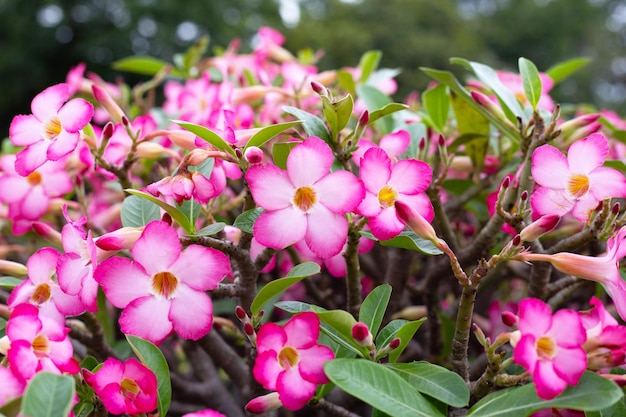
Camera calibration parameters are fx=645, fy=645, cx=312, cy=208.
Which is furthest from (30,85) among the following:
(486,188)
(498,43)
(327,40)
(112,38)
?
(498,43)

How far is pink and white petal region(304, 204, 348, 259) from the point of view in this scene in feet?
2.01

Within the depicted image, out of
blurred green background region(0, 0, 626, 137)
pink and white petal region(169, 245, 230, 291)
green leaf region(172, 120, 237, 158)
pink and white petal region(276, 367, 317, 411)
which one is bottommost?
blurred green background region(0, 0, 626, 137)

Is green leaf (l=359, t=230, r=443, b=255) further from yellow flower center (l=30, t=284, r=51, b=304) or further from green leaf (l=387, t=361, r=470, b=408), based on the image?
yellow flower center (l=30, t=284, r=51, b=304)

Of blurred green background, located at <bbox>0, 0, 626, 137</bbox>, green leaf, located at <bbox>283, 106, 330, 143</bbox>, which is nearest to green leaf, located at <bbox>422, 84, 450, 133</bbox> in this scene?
green leaf, located at <bbox>283, 106, 330, 143</bbox>

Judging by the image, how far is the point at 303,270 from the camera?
62 centimetres

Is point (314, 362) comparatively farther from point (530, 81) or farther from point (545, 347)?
point (530, 81)

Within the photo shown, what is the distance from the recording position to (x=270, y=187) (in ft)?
2.01

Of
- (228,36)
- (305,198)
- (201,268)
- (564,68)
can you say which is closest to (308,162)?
(305,198)

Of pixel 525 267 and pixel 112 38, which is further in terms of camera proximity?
pixel 112 38

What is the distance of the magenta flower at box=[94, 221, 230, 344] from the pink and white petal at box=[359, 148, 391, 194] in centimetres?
16

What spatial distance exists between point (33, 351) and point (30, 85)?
11352 millimetres

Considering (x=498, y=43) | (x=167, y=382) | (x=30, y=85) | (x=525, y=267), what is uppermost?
(x=167, y=382)

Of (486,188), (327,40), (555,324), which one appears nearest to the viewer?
(555,324)

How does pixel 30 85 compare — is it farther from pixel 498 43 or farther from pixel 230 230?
pixel 498 43
